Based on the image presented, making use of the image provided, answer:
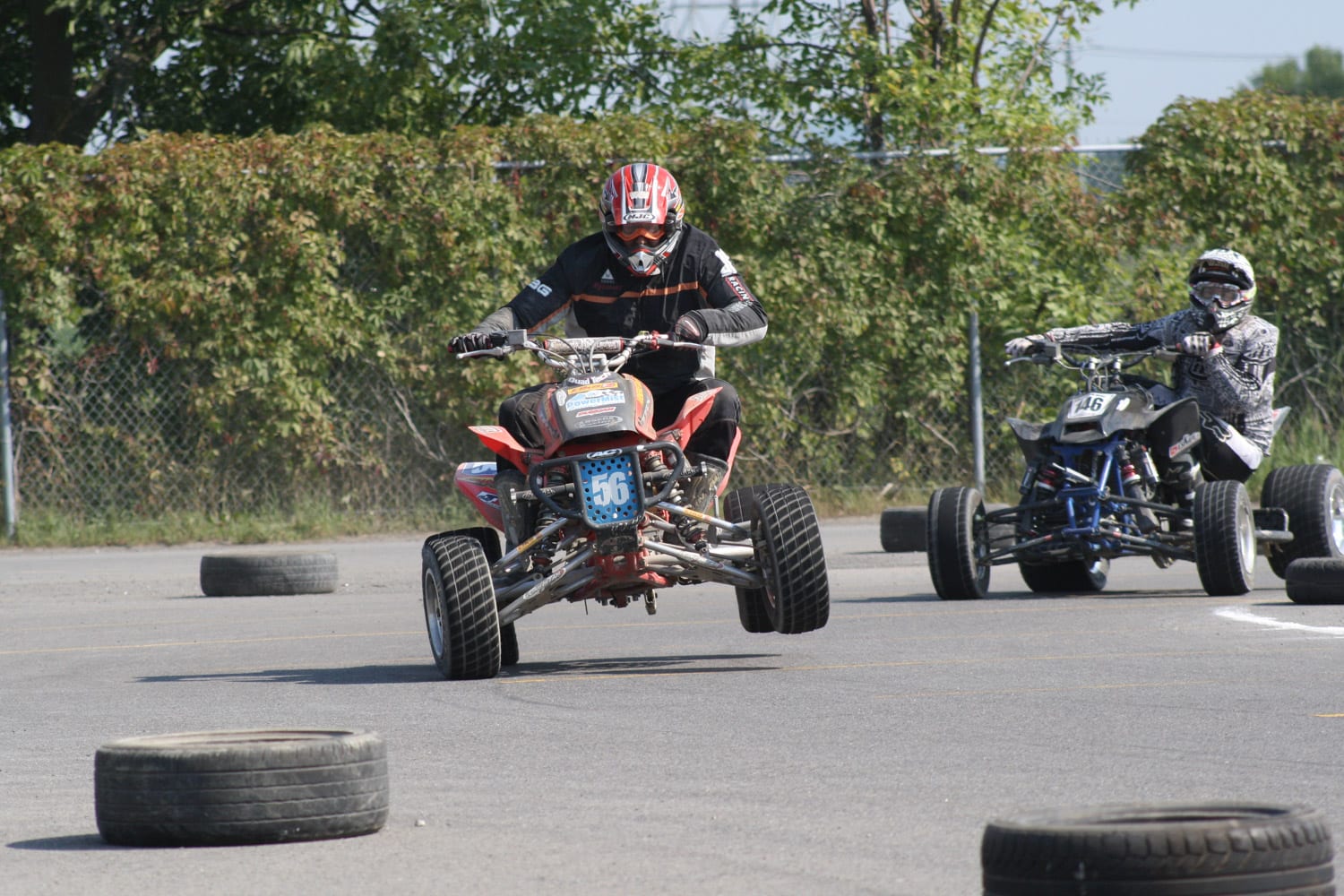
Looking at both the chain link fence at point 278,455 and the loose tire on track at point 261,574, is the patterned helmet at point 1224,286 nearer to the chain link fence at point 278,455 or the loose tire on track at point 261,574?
the chain link fence at point 278,455

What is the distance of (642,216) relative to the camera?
891 centimetres

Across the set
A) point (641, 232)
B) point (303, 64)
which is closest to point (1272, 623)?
point (641, 232)

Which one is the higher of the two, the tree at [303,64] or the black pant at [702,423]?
the tree at [303,64]

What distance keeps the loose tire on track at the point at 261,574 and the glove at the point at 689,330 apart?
592 centimetres

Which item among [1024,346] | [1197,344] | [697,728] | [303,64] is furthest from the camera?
[303,64]

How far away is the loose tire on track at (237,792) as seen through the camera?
192 inches

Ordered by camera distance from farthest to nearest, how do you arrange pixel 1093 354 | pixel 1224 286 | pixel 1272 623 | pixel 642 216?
pixel 1224 286
pixel 1093 354
pixel 1272 623
pixel 642 216

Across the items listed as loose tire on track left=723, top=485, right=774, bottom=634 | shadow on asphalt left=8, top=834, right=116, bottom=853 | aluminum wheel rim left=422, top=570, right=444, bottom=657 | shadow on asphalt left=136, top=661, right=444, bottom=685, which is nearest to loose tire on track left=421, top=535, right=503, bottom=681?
aluminum wheel rim left=422, top=570, right=444, bottom=657

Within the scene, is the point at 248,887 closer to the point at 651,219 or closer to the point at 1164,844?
the point at 1164,844

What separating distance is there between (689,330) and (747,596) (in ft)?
4.68

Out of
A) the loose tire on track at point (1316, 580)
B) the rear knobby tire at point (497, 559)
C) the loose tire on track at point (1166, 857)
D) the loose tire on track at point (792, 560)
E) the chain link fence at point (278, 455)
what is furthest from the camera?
the chain link fence at point (278, 455)

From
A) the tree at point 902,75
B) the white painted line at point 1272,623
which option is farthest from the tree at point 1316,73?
the white painted line at point 1272,623

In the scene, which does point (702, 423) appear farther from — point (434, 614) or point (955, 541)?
point (955, 541)

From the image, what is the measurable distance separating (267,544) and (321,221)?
2930 mm
